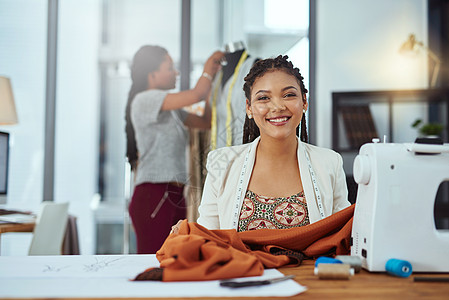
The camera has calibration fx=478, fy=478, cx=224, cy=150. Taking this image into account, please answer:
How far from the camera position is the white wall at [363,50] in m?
3.84

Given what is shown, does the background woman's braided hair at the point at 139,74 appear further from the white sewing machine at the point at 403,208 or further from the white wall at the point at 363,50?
the white sewing machine at the point at 403,208

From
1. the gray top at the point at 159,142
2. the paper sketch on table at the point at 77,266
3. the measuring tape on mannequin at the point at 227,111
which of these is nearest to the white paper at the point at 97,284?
the paper sketch on table at the point at 77,266

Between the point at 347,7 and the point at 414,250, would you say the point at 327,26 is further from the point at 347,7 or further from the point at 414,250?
the point at 414,250

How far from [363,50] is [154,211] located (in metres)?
2.18

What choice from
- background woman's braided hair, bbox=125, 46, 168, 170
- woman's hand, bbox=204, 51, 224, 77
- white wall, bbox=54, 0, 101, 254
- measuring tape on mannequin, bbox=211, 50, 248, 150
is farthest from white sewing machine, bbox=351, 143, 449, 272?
white wall, bbox=54, 0, 101, 254

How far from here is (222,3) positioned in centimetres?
365

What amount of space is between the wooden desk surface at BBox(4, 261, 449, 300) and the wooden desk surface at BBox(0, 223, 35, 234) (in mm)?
1977

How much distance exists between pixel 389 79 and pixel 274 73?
243 cm

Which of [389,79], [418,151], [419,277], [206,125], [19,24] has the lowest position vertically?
[419,277]

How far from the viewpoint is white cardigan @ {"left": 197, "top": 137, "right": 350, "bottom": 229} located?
1.68 m

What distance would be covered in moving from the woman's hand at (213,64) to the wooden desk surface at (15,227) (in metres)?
1.43

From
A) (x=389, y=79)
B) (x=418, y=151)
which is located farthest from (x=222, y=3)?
(x=418, y=151)

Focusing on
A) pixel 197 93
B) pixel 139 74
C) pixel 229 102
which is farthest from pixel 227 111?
pixel 139 74

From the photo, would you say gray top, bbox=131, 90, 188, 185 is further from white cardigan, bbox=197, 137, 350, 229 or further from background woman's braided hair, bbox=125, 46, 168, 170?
white cardigan, bbox=197, 137, 350, 229
